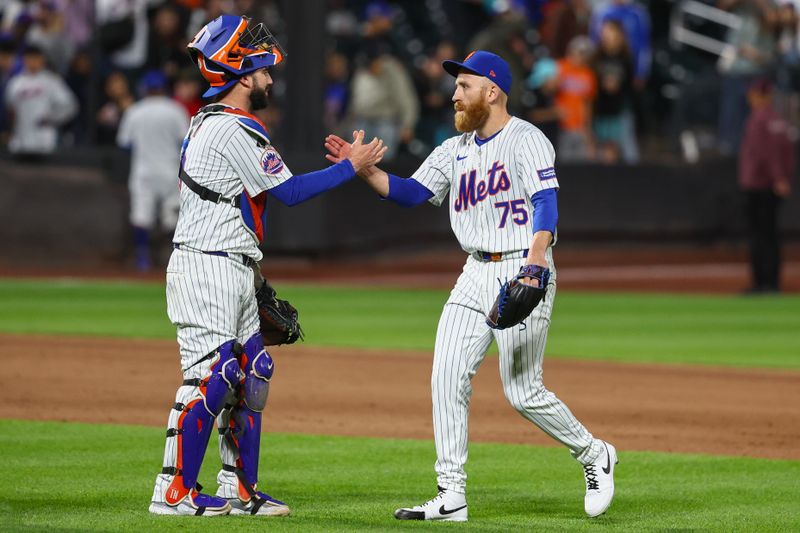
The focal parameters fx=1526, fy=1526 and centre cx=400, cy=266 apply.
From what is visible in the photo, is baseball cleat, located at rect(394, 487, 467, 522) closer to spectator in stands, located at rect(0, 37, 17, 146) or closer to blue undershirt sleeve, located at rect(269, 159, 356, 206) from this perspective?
blue undershirt sleeve, located at rect(269, 159, 356, 206)

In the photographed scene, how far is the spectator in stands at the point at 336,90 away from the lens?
22406 millimetres

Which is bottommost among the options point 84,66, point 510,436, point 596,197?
point 510,436

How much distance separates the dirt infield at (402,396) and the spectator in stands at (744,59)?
34.2 feet

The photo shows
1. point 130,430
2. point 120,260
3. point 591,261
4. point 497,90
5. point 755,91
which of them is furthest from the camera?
point 591,261

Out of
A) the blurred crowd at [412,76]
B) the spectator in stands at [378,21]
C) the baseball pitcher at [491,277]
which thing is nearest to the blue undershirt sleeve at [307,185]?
the baseball pitcher at [491,277]

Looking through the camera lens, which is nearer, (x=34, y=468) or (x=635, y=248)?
(x=34, y=468)

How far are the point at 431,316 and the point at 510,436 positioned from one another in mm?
6948

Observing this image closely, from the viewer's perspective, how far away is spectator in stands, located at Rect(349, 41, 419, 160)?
2117 cm

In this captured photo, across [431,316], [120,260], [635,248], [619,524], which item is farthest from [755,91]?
[619,524]

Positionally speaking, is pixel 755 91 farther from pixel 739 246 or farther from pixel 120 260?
pixel 120 260

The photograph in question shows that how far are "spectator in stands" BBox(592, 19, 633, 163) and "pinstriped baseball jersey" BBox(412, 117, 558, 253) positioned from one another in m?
14.4

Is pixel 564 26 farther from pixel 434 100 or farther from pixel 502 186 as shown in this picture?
pixel 502 186

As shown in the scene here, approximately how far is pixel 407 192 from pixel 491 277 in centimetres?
57

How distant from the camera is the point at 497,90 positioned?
22.2 feet
